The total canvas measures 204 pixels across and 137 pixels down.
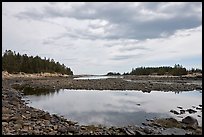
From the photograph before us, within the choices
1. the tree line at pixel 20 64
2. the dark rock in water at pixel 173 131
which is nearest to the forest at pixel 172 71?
the tree line at pixel 20 64

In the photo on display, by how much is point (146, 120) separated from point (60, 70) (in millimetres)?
135476

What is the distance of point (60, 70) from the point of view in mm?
150125

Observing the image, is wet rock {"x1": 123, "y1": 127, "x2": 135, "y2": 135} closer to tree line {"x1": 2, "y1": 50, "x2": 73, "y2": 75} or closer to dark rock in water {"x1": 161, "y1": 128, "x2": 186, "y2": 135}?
dark rock in water {"x1": 161, "y1": 128, "x2": 186, "y2": 135}

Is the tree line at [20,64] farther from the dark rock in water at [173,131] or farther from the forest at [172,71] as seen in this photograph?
the dark rock in water at [173,131]

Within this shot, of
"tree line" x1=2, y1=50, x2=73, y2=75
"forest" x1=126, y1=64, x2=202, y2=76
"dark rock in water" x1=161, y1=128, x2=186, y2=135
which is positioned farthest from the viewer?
"forest" x1=126, y1=64, x2=202, y2=76

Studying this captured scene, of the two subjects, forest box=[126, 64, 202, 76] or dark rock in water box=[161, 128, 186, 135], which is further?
forest box=[126, 64, 202, 76]

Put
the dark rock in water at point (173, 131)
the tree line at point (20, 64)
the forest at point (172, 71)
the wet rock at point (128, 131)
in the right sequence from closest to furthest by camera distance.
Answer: the wet rock at point (128, 131)
the dark rock in water at point (173, 131)
the tree line at point (20, 64)
the forest at point (172, 71)

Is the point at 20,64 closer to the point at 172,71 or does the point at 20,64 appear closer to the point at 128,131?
the point at 172,71

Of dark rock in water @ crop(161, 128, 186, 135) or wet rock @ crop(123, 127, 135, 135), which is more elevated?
wet rock @ crop(123, 127, 135, 135)

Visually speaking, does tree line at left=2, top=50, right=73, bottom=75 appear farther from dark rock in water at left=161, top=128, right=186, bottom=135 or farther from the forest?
dark rock in water at left=161, top=128, right=186, bottom=135

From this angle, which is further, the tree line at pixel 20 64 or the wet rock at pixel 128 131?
the tree line at pixel 20 64

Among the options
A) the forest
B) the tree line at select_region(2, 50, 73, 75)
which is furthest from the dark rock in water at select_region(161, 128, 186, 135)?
the forest

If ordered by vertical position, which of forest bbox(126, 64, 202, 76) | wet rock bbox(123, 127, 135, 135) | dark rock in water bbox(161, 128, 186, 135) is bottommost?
dark rock in water bbox(161, 128, 186, 135)

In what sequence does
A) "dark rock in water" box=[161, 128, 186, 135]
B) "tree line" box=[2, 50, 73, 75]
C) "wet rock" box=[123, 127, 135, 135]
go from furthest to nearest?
"tree line" box=[2, 50, 73, 75] < "dark rock in water" box=[161, 128, 186, 135] < "wet rock" box=[123, 127, 135, 135]
